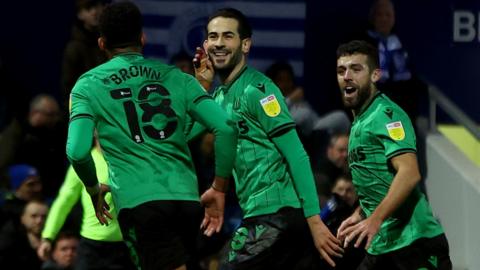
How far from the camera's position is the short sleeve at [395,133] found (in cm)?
833

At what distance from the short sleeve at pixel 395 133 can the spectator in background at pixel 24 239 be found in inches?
171

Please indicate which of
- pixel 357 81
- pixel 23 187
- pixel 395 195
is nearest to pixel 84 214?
pixel 23 187

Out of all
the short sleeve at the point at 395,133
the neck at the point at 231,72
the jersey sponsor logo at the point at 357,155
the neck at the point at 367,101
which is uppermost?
the neck at the point at 231,72

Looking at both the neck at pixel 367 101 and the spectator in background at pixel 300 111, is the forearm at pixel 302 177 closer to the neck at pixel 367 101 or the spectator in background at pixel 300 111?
the neck at pixel 367 101

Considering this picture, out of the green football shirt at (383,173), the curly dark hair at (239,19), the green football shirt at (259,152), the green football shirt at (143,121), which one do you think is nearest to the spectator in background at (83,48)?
the curly dark hair at (239,19)

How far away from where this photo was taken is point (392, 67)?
12.7 m

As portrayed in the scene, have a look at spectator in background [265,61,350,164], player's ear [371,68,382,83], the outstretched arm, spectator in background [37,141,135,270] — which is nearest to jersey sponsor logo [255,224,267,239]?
player's ear [371,68,382,83]

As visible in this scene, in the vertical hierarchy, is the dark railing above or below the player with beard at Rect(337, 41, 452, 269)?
below

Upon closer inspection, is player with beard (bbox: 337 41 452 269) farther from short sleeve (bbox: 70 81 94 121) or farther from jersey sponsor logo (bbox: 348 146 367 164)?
short sleeve (bbox: 70 81 94 121)

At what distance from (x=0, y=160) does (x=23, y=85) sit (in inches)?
54.3

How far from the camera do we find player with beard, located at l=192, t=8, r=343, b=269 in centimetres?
841

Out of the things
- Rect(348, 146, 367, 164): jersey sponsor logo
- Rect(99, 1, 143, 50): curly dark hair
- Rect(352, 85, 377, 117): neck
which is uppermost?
Rect(99, 1, 143, 50): curly dark hair

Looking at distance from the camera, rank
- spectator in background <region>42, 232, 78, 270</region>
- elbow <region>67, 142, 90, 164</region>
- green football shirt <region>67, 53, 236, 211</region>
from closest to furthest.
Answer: elbow <region>67, 142, 90, 164</region> < green football shirt <region>67, 53, 236, 211</region> < spectator in background <region>42, 232, 78, 270</region>

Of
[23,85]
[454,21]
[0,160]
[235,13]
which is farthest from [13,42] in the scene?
[235,13]
